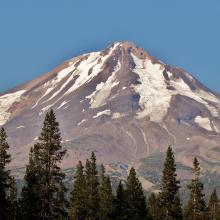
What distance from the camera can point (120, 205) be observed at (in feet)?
319

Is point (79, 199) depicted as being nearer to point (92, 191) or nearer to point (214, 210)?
point (92, 191)

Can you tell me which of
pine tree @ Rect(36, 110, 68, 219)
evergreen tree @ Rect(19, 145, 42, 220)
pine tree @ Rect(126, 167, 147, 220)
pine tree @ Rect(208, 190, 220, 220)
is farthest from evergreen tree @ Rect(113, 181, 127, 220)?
pine tree @ Rect(36, 110, 68, 219)

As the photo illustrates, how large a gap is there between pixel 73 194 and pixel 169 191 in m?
16.0

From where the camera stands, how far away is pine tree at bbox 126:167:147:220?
96.6 meters

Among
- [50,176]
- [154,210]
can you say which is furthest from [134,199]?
[50,176]

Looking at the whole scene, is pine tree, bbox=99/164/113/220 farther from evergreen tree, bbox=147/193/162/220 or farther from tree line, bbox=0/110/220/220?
evergreen tree, bbox=147/193/162/220

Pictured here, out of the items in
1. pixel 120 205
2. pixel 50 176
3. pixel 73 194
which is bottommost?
pixel 50 176

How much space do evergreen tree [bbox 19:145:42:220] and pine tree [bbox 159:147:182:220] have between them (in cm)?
1411

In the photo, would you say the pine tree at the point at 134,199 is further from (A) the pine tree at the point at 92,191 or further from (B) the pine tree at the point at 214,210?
(B) the pine tree at the point at 214,210

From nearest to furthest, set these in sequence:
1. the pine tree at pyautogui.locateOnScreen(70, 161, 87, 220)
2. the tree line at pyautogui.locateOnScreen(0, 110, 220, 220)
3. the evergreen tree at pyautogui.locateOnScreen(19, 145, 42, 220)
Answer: the tree line at pyautogui.locateOnScreen(0, 110, 220, 220), the evergreen tree at pyautogui.locateOnScreen(19, 145, 42, 220), the pine tree at pyautogui.locateOnScreen(70, 161, 87, 220)

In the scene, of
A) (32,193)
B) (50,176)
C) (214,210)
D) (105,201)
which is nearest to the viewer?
(50,176)

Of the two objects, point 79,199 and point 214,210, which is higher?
point 214,210

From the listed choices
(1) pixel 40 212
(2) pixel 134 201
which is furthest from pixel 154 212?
(1) pixel 40 212

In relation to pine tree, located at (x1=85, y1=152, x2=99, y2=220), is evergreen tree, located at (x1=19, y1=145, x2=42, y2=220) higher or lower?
lower
